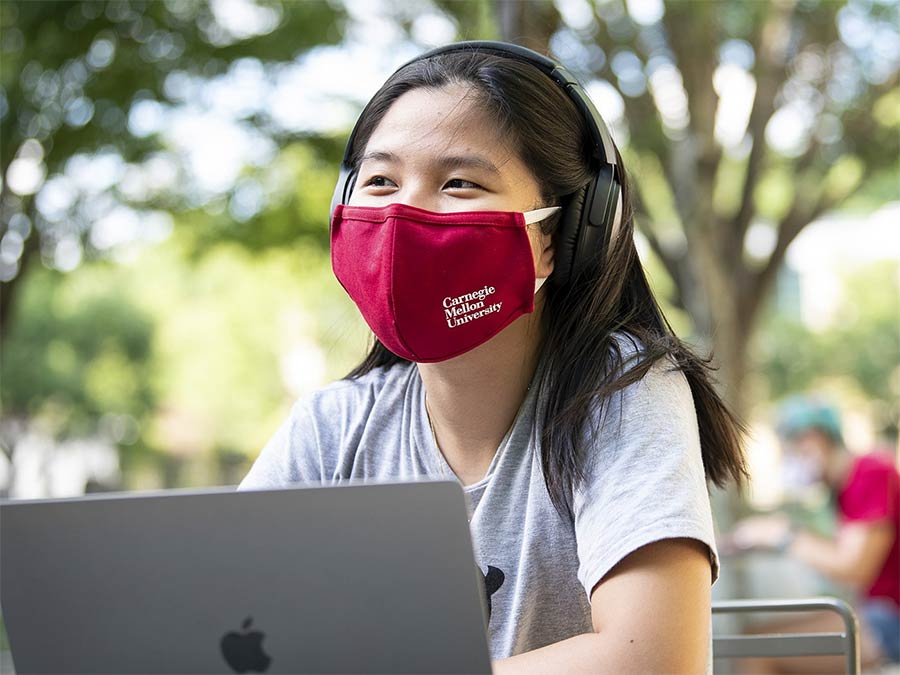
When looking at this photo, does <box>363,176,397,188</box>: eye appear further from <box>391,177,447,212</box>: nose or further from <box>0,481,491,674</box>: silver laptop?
<box>0,481,491,674</box>: silver laptop

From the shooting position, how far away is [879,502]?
17.4 ft

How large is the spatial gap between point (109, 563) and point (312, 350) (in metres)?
20.6

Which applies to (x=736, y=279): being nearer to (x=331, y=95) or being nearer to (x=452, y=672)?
(x=331, y=95)

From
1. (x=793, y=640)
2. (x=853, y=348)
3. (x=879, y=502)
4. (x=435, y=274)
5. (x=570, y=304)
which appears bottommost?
(x=853, y=348)

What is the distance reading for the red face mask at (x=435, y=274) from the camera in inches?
61.2

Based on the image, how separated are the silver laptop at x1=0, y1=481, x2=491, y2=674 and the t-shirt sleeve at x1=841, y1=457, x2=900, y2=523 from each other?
4.64 metres

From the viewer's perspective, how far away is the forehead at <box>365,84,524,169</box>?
64.1 inches

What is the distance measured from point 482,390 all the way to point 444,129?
41 centimetres

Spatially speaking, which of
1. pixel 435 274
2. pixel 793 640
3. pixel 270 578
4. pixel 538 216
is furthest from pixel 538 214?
pixel 793 640

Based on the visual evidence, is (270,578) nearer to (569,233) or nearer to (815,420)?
(569,233)

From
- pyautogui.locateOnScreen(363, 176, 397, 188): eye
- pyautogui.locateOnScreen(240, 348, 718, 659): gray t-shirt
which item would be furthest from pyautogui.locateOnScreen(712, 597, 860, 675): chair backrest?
pyautogui.locateOnScreen(363, 176, 397, 188): eye

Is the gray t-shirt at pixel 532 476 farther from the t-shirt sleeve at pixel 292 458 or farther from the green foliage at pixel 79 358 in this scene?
the green foliage at pixel 79 358

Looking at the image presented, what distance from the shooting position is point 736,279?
8602 mm

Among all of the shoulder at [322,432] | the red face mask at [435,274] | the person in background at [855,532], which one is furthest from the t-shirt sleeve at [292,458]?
the person in background at [855,532]
